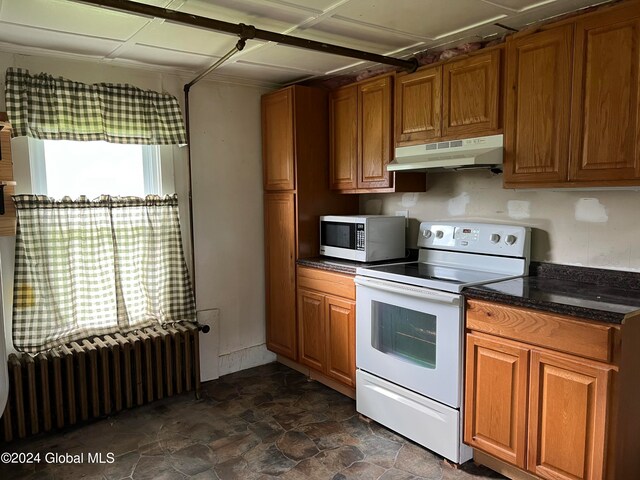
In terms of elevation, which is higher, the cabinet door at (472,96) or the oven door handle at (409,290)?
the cabinet door at (472,96)

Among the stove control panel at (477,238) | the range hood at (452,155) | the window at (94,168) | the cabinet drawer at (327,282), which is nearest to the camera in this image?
the range hood at (452,155)

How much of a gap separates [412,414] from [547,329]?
93 centimetres

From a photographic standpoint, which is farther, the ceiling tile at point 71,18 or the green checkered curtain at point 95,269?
the green checkered curtain at point 95,269

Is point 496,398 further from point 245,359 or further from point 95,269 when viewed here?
point 95,269

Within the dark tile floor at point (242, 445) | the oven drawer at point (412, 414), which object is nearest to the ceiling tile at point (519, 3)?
the oven drawer at point (412, 414)

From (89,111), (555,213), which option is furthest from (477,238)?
(89,111)

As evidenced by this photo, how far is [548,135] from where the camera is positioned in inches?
89.4

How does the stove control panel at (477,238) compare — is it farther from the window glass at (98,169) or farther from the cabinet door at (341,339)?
the window glass at (98,169)

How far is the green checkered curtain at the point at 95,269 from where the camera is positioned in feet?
9.16

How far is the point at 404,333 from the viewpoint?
268 cm

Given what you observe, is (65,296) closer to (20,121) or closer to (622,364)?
(20,121)

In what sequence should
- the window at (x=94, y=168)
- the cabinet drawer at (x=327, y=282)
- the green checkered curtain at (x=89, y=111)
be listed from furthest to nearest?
the cabinet drawer at (x=327, y=282), the window at (x=94, y=168), the green checkered curtain at (x=89, y=111)

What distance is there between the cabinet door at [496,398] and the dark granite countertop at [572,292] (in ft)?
0.73

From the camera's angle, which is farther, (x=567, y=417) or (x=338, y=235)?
(x=338, y=235)
